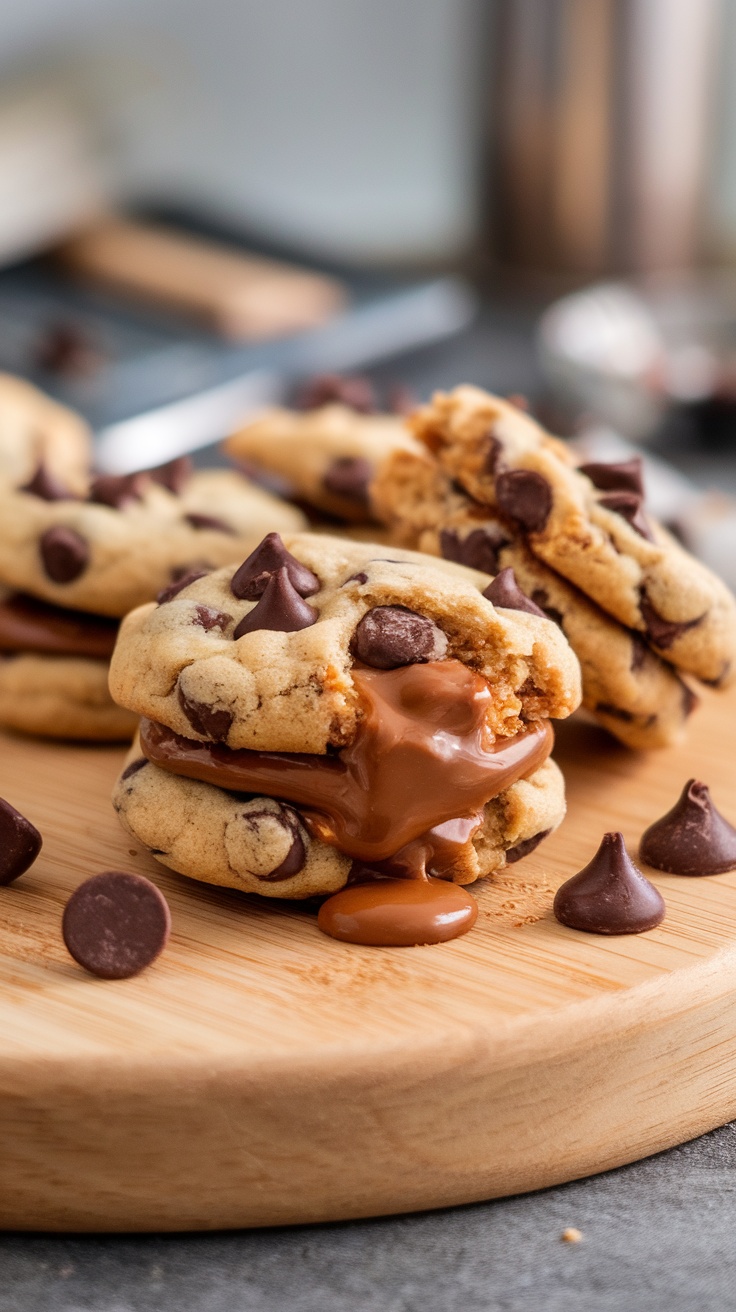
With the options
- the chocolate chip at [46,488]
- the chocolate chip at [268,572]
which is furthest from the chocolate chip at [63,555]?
the chocolate chip at [268,572]

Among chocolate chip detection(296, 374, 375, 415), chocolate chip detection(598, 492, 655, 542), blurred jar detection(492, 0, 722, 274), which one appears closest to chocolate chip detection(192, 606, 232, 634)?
chocolate chip detection(598, 492, 655, 542)

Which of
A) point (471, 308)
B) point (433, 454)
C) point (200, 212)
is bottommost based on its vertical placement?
point (471, 308)

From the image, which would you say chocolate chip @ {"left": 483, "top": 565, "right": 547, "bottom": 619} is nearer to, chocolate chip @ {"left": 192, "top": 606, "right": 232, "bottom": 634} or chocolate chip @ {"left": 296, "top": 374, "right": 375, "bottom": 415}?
chocolate chip @ {"left": 192, "top": 606, "right": 232, "bottom": 634}

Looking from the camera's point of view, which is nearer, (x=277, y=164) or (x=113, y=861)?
(x=113, y=861)

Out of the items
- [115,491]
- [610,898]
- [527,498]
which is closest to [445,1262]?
[610,898]

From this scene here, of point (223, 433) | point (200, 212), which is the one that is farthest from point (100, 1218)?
point (200, 212)

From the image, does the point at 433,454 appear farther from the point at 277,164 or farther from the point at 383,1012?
the point at 277,164

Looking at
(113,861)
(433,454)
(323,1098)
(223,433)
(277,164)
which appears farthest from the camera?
(277,164)
